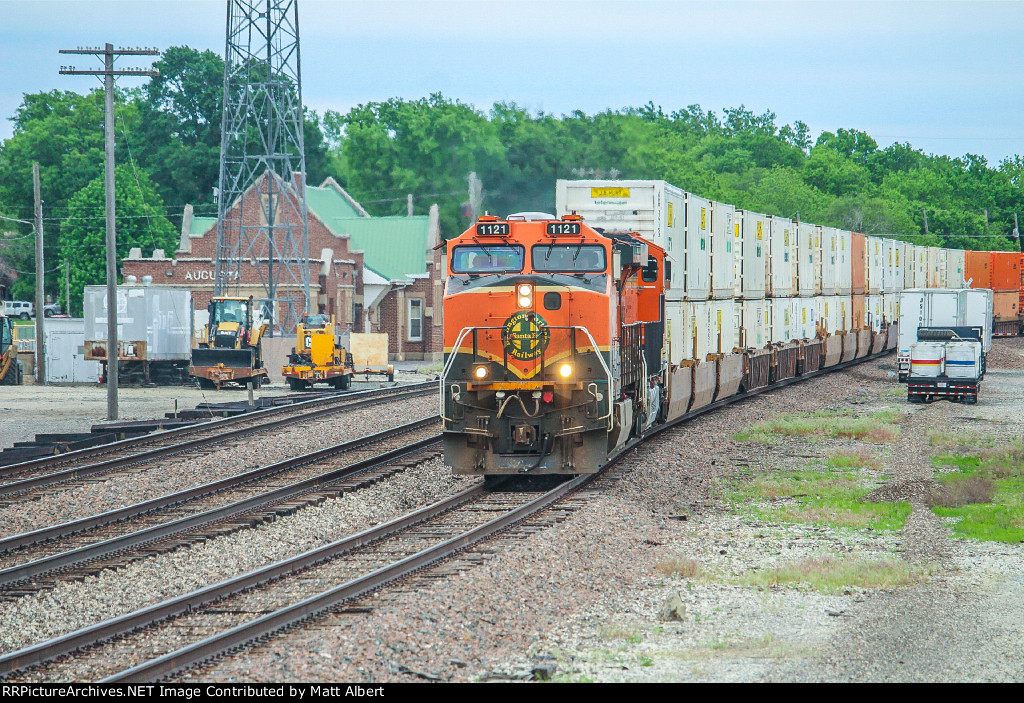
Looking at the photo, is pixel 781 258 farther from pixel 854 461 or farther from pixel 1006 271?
pixel 1006 271

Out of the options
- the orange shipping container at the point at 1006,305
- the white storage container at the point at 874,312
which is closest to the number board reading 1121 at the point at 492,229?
the white storage container at the point at 874,312

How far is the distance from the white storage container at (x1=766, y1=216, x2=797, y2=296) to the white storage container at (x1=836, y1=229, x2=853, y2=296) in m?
6.20

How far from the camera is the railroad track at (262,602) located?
29.2 feet

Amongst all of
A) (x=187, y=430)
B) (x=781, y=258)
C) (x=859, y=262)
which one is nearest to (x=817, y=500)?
(x=187, y=430)

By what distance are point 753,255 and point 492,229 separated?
16056 mm

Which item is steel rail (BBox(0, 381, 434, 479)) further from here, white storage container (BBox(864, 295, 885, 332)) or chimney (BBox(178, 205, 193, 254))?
chimney (BBox(178, 205, 193, 254))

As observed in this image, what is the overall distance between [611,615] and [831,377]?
30.4 m

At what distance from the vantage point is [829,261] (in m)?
39.5

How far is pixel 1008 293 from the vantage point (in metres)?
66.9

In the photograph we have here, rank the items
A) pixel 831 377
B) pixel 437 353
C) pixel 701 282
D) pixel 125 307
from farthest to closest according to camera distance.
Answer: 1. pixel 437 353
2. pixel 125 307
3. pixel 831 377
4. pixel 701 282

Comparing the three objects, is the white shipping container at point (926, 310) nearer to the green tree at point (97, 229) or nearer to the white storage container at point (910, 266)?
the white storage container at point (910, 266)

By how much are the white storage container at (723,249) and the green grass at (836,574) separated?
14973 mm

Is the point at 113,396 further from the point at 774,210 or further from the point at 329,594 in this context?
the point at 774,210

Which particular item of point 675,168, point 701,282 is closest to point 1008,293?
point 675,168
